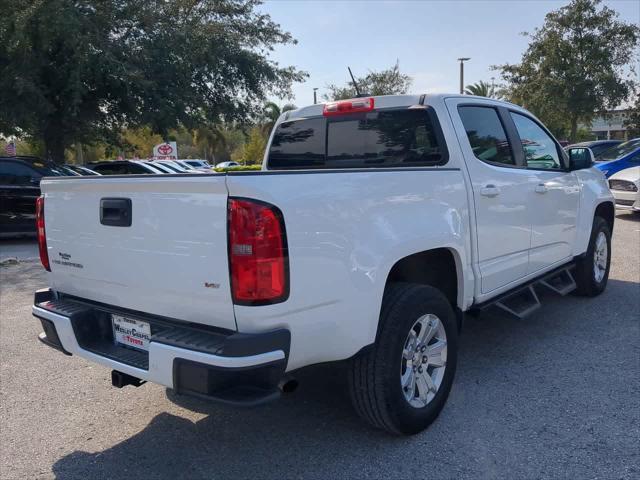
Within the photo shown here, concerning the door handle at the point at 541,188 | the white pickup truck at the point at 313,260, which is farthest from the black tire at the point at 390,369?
the door handle at the point at 541,188

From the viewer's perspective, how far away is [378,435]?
3301 millimetres

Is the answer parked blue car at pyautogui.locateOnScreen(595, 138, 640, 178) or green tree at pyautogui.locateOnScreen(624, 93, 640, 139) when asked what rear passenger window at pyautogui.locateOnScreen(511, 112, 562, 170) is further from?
green tree at pyautogui.locateOnScreen(624, 93, 640, 139)

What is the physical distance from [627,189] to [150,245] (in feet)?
38.2

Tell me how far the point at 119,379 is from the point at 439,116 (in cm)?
259

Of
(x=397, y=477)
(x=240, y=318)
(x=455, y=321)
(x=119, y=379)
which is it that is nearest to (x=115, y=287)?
(x=119, y=379)

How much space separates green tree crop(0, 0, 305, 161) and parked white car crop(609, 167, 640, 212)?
35.4ft

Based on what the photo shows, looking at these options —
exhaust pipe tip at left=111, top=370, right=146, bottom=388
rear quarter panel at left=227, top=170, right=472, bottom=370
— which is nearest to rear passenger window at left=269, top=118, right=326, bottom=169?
rear quarter panel at left=227, top=170, right=472, bottom=370

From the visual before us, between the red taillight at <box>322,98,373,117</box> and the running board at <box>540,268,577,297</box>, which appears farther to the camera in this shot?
the running board at <box>540,268,577,297</box>

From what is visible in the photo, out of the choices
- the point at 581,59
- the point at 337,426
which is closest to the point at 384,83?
the point at 581,59

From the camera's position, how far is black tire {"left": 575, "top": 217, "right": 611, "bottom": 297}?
19.0ft

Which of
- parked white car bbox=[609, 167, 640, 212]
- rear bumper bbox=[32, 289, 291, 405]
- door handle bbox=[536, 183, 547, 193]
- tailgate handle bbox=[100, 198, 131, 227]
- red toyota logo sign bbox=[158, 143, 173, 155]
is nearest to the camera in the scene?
rear bumper bbox=[32, 289, 291, 405]

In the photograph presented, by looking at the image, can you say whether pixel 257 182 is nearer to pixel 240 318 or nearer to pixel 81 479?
pixel 240 318

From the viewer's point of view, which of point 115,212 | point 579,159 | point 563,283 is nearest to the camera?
point 115,212

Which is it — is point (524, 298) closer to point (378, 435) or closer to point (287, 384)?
point (378, 435)
